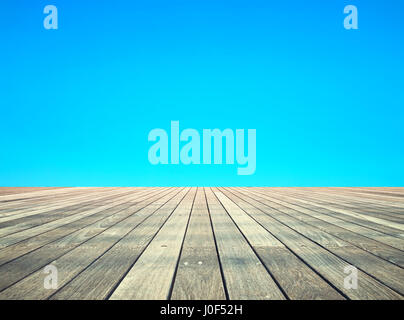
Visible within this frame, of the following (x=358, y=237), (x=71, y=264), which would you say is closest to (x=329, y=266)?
(x=358, y=237)

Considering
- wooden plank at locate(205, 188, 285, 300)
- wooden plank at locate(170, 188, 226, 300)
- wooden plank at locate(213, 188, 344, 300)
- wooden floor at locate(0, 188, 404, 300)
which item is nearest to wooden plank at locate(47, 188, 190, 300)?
wooden floor at locate(0, 188, 404, 300)

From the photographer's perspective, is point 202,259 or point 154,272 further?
point 202,259

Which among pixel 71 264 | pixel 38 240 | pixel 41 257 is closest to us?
pixel 71 264

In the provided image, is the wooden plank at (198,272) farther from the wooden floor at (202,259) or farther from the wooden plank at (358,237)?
the wooden plank at (358,237)

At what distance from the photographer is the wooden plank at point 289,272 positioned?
2.89 feet

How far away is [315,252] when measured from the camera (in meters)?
1.35

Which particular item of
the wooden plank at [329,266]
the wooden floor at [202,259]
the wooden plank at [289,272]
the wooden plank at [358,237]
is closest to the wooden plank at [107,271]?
the wooden floor at [202,259]

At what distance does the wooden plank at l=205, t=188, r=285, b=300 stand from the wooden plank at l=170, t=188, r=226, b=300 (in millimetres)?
38

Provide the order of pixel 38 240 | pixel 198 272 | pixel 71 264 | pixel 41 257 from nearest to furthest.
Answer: pixel 198 272
pixel 71 264
pixel 41 257
pixel 38 240

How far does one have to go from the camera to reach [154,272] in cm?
107

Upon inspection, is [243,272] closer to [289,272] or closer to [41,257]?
[289,272]

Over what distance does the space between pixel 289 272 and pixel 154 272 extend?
0.55 m

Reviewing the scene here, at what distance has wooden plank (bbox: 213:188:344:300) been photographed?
A: 881 mm
